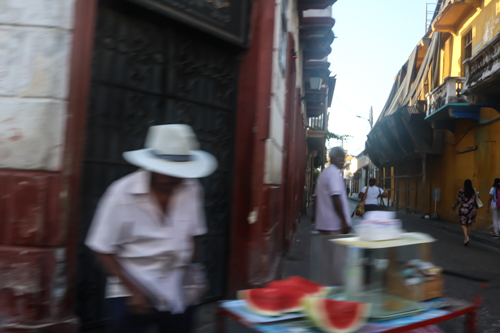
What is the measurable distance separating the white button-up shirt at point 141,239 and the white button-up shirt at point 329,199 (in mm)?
3247

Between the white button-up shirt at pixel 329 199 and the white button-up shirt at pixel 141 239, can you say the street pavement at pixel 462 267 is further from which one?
the white button-up shirt at pixel 141 239

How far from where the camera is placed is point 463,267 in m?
8.00

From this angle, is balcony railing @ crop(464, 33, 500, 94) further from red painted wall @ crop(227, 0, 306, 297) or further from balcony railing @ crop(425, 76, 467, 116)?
red painted wall @ crop(227, 0, 306, 297)

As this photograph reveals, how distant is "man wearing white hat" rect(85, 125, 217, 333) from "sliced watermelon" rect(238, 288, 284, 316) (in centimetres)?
50

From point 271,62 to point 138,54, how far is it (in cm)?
169

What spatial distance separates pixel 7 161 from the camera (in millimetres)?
3232

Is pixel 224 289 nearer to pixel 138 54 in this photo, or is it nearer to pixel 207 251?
pixel 207 251


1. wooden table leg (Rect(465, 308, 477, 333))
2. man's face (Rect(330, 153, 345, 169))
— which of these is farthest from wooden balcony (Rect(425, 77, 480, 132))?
A: wooden table leg (Rect(465, 308, 477, 333))

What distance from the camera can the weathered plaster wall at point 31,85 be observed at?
3.25 meters

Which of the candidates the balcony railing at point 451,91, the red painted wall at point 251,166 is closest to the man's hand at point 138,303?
the red painted wall at point 251,166

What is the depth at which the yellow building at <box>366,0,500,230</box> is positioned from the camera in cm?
1440

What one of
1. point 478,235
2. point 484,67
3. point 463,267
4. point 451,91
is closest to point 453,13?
point 451,91

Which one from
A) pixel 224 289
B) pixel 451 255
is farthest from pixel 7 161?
pixel 451 255

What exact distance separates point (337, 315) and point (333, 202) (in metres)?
3.01
